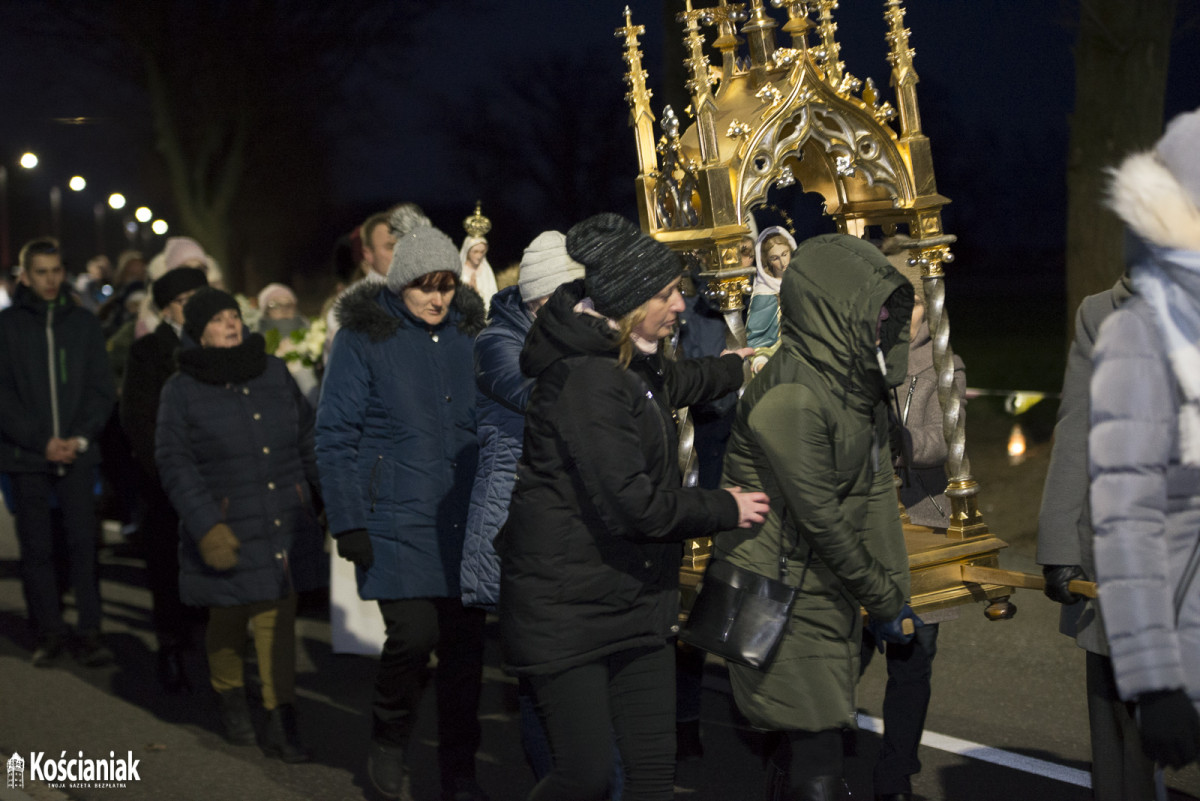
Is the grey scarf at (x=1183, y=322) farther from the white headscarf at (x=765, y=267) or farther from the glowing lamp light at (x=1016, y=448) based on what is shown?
the glowing lamp light at (x=1016, y=448)

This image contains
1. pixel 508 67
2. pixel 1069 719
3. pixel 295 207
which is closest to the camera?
pixel 1069 719

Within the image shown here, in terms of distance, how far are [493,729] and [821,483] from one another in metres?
3.00

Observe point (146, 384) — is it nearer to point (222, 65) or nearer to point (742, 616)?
point (742, 616)

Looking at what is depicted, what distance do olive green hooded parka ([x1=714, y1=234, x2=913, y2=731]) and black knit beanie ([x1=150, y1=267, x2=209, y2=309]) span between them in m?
3.99

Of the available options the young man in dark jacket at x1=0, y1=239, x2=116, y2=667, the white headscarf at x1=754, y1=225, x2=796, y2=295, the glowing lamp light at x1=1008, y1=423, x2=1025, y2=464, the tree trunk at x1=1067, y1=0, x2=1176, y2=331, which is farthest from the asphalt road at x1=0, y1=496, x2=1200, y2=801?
the glowing lamp light at x1=1008, y1=423, x2=1025, y2=464

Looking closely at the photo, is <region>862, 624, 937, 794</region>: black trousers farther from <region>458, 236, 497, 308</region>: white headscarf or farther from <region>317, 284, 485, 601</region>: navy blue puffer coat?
<region>458, 236, 497, 308</region>: white headscarf

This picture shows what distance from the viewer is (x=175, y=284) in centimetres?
714

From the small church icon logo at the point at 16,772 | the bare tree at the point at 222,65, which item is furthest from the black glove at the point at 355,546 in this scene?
the bare tree at the point at 222,65

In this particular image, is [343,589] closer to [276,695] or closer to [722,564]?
[276,695]

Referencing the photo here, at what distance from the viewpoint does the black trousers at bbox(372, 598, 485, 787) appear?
17.0ft

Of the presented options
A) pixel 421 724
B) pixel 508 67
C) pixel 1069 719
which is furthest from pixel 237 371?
pixel 508 67

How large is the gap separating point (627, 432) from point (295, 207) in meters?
34.6

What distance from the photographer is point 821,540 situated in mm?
3779

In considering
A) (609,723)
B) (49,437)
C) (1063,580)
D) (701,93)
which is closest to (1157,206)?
(1063,580)
